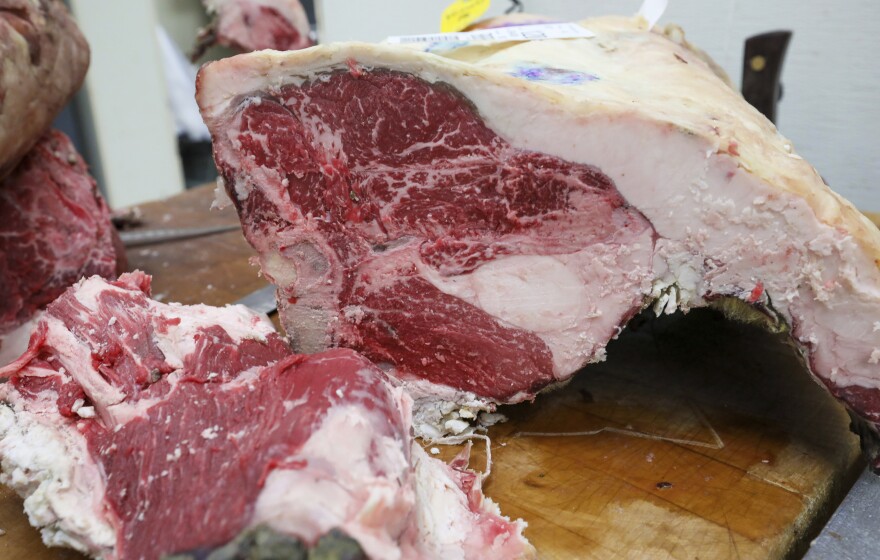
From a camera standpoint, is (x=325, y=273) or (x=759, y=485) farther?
(x=325, y=273)

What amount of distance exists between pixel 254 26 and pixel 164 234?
6.41ft

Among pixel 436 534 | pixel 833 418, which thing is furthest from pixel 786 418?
pixel 436 534

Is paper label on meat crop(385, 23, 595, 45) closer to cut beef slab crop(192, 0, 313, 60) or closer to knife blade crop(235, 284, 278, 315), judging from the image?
knife blade crop(235, 284, 278, 315)

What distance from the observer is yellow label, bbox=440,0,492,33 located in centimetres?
259

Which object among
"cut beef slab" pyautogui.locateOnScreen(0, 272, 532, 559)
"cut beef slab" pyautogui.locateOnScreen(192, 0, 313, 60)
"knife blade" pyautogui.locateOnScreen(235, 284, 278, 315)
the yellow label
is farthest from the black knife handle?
"cut beef slab" pyautogui.locateOnScreen(192, 0, 313, 60)

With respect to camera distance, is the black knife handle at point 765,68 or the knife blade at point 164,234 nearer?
the black knife handle at point 765,68

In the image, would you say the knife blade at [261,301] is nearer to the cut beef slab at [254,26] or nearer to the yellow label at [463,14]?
the yellow label at [463,14]

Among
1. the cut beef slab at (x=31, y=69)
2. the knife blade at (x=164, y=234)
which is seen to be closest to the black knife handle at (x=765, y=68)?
the knife blade at (x=164, y=234)

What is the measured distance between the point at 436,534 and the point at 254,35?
417 cm

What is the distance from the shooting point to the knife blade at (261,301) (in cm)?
257

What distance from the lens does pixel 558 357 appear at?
5.84 feet

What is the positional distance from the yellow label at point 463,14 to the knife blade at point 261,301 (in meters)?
1.12

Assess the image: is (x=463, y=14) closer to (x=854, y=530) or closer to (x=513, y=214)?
(x=513, y=214)

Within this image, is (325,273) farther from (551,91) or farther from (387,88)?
(551,91)
